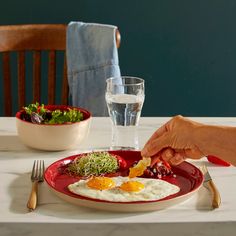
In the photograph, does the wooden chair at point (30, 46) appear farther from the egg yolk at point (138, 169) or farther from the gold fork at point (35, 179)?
the egg yolk at point (138, 169)

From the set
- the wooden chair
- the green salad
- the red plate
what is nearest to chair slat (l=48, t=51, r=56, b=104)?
the wooden chair

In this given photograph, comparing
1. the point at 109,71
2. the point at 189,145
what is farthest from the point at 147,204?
the point at 109,71

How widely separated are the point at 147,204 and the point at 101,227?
0.09m

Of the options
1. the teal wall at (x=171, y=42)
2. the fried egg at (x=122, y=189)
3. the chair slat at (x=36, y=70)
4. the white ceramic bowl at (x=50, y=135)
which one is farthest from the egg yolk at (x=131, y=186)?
the teal wall at (x=171, y=42)

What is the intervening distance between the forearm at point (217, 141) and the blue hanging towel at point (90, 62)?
0.86 metres

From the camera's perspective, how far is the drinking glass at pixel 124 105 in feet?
4.96

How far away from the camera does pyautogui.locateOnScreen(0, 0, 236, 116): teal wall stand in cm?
295

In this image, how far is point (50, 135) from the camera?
1.47 meters

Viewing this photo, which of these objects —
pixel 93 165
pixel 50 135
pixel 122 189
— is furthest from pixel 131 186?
pixel 50 135

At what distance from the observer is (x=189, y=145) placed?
131cm

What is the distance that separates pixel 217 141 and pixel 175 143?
0.32 ft

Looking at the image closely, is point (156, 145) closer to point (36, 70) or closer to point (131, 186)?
point (131, 186)

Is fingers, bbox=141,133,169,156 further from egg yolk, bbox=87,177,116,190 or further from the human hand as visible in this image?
egg yolk, bbox=87,177,116,190

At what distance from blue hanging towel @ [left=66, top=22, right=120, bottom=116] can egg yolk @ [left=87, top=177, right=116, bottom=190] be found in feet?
2.97
